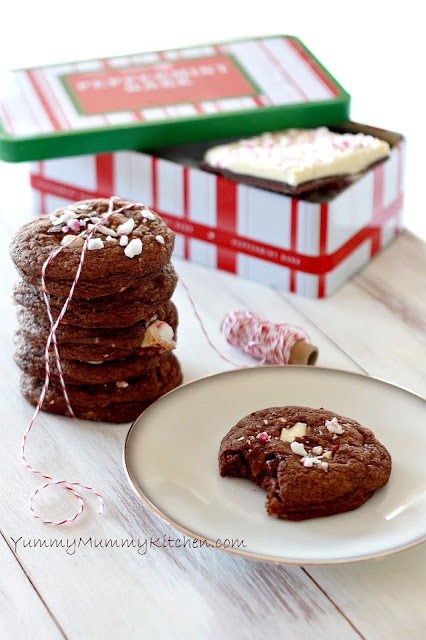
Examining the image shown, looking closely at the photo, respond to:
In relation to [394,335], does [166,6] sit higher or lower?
higher

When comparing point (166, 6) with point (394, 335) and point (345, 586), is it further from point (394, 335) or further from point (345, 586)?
point (345, 586)

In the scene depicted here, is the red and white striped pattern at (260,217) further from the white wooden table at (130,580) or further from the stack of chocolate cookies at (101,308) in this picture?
the white wooden table at (130,580)

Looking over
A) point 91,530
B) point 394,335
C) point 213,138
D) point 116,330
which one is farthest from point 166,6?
point 91,530

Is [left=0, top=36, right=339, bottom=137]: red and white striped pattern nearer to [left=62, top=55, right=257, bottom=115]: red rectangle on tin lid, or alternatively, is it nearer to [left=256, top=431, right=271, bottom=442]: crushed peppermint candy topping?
[left=62, top=55, right=257, bottom=115]: red rectangle on tin lid

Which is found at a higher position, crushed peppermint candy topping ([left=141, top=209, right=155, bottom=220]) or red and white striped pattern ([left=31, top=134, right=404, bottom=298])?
crushed peppermint candy topping ([left=141, top=209, right=155, bottom=220])

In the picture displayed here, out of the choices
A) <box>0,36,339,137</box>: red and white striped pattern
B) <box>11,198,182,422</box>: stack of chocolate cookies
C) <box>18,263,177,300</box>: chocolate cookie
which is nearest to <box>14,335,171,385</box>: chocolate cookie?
<box>11,198,182,422</box>: stack of chocolate cookies

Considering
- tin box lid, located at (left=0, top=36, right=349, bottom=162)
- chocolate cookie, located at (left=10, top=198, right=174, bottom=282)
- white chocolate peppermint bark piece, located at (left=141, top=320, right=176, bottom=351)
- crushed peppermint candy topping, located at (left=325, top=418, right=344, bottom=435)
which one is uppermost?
tin box lid, located at (left=0, top=36, right=349, bottom=162)
